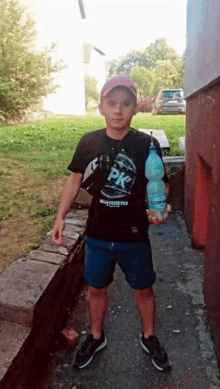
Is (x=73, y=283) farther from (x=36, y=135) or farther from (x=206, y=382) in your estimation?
(x=36, y=135)

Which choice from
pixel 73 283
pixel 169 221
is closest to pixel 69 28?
pixel 169 221

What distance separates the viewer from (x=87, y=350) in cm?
286

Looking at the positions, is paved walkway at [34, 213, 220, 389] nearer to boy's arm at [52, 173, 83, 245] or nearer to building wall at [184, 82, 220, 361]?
building wall at [184, 82, 220, 361]

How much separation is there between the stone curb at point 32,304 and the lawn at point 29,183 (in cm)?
53

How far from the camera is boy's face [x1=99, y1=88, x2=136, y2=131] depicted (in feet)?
7.83

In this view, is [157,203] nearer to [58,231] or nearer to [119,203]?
[119,203]

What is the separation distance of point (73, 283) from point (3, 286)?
105cm

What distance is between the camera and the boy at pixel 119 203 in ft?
7.98

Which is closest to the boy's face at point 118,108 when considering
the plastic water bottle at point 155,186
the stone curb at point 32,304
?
the plastic water bottle at point 155,186

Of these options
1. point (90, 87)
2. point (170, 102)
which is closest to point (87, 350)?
point (170, 102)

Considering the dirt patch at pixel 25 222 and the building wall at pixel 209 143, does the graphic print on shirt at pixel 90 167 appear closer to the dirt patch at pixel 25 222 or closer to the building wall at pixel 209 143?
the building wall at pixel 209 143

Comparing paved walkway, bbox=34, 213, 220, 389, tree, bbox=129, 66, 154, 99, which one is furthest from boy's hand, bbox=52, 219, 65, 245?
tree, bbox=129, 66, 154, 99

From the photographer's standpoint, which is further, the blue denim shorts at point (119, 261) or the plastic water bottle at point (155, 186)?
the blue denim shorts at point (119, 261)

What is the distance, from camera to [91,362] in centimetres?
288
